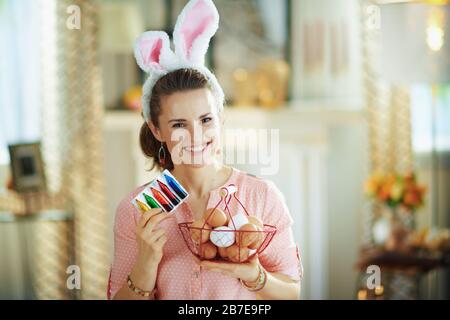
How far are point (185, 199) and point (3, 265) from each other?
2.79m

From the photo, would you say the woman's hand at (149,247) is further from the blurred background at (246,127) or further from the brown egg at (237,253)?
the blurred background at (246,127)

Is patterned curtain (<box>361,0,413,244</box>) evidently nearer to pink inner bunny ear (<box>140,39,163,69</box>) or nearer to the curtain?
the curtain

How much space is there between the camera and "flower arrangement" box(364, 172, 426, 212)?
3209 mm

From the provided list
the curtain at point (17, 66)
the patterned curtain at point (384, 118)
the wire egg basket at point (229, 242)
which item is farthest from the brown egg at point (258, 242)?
the curtain at point (17, 66)

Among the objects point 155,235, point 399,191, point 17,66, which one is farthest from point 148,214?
point 17,66

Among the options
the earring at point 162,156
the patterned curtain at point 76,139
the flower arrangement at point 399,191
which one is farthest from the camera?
the patterned curtain at point 76,139

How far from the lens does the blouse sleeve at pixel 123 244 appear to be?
54.9 inches

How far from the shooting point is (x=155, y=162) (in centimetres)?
144

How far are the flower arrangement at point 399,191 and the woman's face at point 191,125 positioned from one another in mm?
1966
